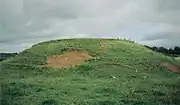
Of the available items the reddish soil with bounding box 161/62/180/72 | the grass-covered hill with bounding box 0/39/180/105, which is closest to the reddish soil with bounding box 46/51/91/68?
the grass-covered hill with bounding box 0/39/180/105

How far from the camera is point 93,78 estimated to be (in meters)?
25.7

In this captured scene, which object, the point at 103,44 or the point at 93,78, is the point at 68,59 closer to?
the point at 103,44

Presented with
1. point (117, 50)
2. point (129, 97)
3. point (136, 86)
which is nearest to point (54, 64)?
point (117, 50)

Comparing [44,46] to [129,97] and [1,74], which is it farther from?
[129,97]

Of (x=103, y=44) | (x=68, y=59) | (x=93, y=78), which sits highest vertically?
(x=103, y=44)

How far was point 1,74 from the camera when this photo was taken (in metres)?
27.7

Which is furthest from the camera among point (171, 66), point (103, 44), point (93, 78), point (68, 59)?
point (103, 44)

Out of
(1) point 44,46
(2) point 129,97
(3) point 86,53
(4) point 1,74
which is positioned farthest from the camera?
(1) point 44,46

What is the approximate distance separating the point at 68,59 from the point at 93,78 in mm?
5212

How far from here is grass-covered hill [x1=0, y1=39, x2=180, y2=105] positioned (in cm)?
1973

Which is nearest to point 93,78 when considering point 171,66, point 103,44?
point 171,66

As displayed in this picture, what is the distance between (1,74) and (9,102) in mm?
9336

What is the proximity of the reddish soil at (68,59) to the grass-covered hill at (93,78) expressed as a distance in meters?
0.50

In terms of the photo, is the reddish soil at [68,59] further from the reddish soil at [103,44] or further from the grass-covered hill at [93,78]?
the reddish soil at [103,44]
